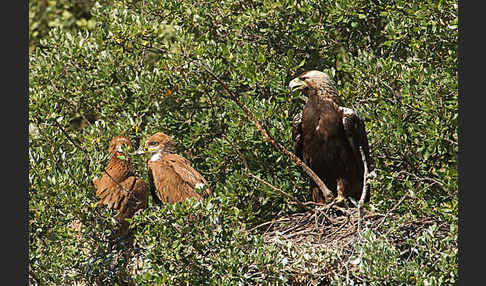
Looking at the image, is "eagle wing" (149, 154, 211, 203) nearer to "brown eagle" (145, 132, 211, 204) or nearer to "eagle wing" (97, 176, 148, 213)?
"brown eagle" (145, 132, 211, 204)

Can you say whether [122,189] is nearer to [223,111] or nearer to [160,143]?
[160,143]

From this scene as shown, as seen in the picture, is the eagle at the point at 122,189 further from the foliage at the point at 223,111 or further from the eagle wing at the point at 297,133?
the eagle wing at the point at 297,133

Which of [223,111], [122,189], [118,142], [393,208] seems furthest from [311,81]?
[122,189]

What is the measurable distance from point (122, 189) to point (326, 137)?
1693mm

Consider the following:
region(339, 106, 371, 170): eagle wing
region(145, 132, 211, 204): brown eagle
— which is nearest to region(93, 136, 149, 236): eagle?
region(145, 132, 211, 204): brown eagle

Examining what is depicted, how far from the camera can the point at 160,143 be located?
567 cm

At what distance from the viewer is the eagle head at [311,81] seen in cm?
561

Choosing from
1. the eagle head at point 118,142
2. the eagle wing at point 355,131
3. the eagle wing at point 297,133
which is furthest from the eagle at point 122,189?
the eagle wing at point 355,131

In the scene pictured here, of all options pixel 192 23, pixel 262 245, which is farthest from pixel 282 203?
pixel 192 23

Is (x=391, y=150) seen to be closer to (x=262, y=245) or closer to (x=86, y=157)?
(x=262, y=245)

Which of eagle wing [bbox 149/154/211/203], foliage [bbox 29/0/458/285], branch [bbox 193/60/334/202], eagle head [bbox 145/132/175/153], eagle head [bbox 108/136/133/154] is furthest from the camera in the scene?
eagle head [bbox 145/132/175/153]

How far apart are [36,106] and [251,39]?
6.77 feet

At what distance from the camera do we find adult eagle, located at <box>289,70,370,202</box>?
5.56 m

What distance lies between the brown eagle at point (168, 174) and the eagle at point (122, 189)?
12 centimetres
